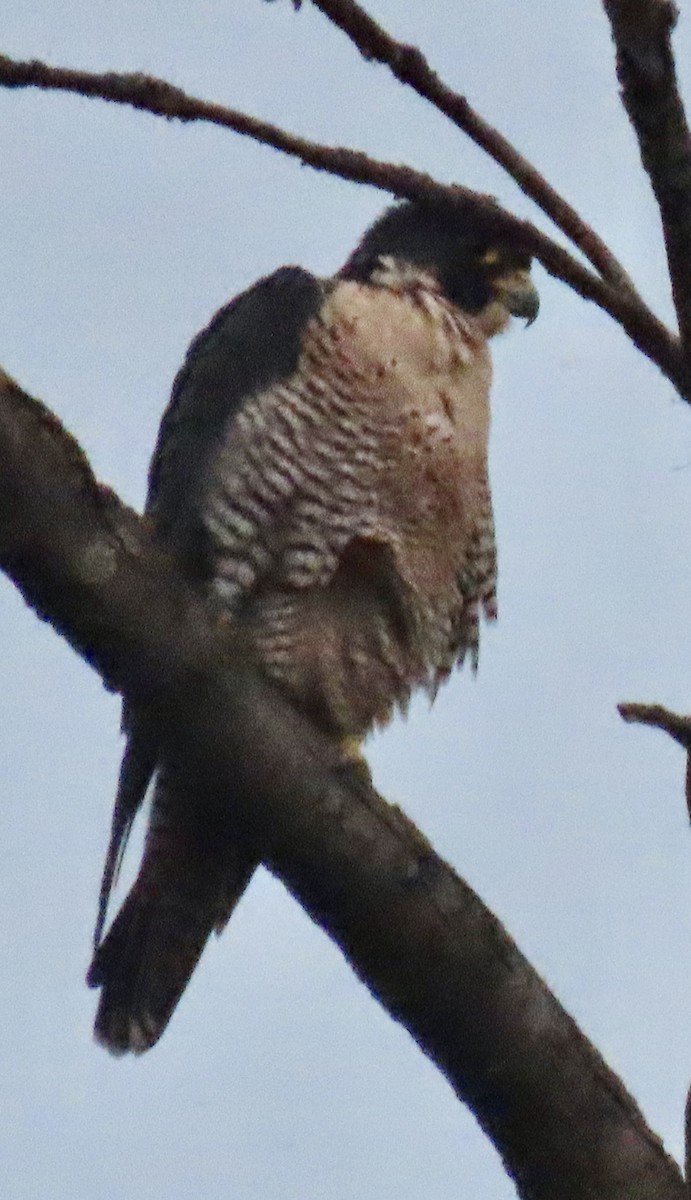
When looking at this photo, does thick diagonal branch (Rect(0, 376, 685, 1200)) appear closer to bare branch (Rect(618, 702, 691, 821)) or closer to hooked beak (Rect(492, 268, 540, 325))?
bare branch (Rect(618, 702, 691, 821))

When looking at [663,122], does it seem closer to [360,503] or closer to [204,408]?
[360,503]

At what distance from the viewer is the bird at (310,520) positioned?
457 cm

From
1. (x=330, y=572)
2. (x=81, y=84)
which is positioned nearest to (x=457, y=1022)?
(x=81, y=84)

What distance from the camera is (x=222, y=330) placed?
486 centimetres

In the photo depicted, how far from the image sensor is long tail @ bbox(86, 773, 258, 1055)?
4.74m

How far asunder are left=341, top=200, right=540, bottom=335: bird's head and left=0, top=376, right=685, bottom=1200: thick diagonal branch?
8.15 feet

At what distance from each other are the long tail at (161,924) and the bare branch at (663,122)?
9.92 feet

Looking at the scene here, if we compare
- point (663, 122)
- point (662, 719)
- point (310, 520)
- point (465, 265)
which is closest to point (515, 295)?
point (465, 265)

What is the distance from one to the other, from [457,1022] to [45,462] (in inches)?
39.1

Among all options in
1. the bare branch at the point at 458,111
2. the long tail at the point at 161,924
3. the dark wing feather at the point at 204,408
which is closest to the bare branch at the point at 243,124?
the bare branch at the point at 458,111

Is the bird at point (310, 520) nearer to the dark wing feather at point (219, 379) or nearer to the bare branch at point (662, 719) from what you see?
the dark wing feather at point (219, 379)

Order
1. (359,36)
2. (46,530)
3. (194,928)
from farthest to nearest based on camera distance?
(194,928) < (46,530) < (359,36)

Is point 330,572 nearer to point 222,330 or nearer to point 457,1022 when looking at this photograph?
point 222,330

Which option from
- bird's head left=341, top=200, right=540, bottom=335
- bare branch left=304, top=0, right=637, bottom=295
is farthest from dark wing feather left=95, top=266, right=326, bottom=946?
bare branch left=304, top=0, right=637, bottom=295
